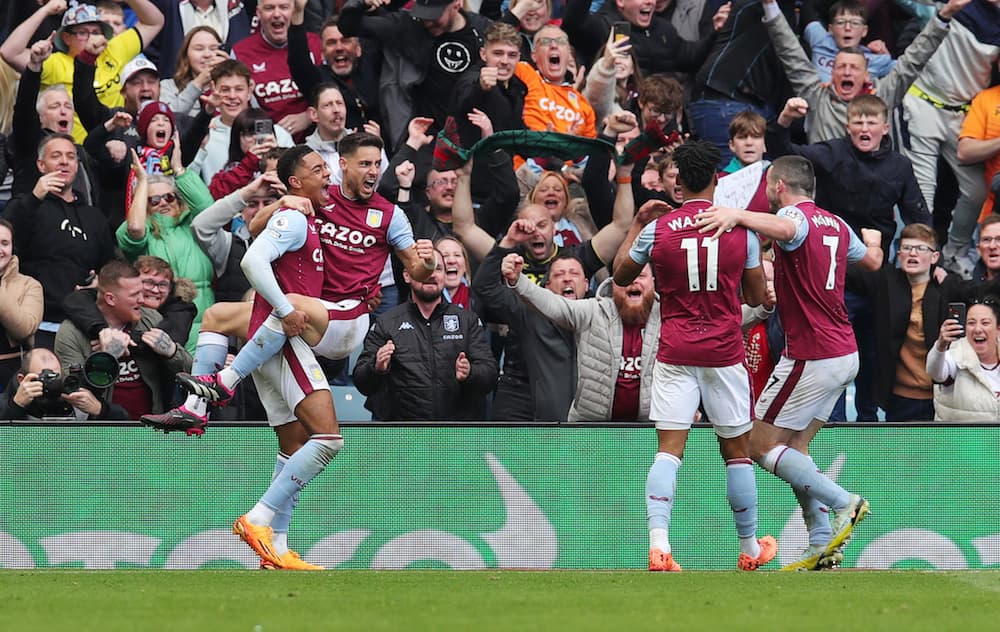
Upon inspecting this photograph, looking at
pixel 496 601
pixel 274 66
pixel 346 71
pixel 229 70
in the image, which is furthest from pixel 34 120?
pixel 496 601

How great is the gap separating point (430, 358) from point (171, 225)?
2.59 metres

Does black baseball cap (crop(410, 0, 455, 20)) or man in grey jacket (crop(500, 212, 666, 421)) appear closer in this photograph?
man in grey jacket (crop(500, 212, 666, 421))

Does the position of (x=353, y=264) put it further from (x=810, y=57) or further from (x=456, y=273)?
(x=810, y=57)

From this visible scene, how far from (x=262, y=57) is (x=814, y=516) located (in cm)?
720

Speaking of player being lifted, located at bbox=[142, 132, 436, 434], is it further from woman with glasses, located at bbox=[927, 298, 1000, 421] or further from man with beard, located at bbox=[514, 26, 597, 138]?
man with beard, located at bbox=[514, 26, 597, 138]

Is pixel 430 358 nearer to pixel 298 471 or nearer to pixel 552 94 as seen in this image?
pixel 298 471

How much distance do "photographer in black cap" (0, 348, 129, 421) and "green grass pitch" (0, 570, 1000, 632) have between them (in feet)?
5.86

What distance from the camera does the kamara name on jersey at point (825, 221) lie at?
382 inches

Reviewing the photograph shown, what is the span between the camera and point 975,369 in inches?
460

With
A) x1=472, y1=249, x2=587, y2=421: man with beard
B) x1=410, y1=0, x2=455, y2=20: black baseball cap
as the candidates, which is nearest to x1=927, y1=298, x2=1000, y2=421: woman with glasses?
x1=472, y1=249, x2=587, y2=421: man with beard

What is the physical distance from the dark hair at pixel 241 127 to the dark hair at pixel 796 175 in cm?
492

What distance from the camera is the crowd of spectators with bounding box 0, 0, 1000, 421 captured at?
11.5m

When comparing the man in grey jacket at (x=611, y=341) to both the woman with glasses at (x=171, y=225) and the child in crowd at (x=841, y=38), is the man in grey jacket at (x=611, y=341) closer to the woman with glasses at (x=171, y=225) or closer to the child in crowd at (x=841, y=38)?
the woman with glasses at (x=171, y=225)

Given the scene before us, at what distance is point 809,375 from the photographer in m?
9.80
